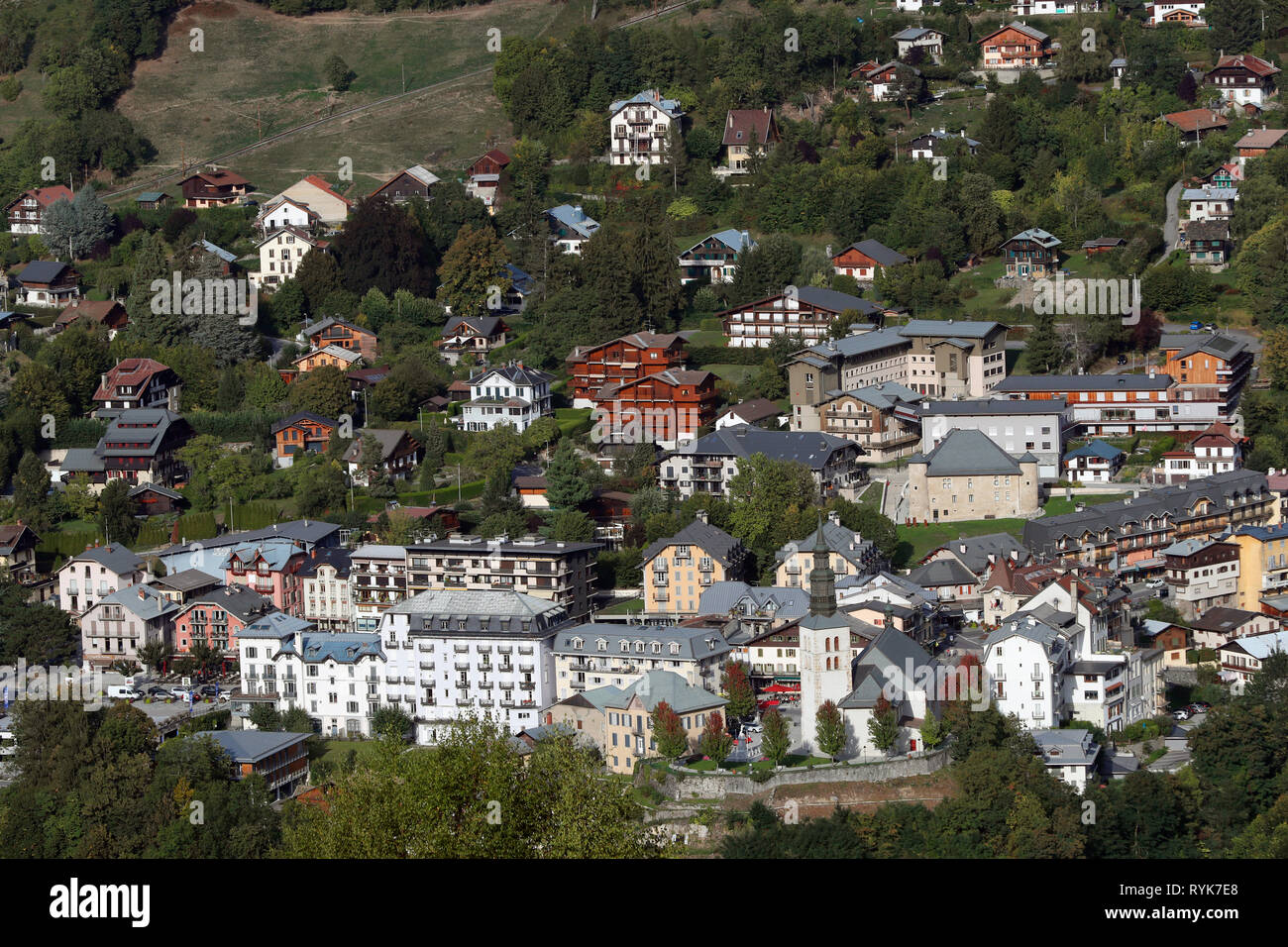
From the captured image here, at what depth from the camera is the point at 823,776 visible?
3875 centimetres

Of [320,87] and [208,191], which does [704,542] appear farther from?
[320,87]

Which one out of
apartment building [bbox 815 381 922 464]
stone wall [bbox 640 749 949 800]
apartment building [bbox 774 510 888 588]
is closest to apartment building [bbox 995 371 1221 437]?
apartment building [bbox 815 381 922 464]

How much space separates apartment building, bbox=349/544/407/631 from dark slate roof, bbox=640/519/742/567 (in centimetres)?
607

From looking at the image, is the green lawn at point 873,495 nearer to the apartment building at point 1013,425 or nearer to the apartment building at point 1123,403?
the apartment building at point 1013,425

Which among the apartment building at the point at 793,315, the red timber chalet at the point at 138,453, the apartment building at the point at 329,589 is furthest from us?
the apartment building at the point at 793,315

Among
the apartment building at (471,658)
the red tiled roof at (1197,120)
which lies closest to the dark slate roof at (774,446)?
the apartment building at (471,658)

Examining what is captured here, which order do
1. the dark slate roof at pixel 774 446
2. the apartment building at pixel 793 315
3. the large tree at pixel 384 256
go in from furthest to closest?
the large tree at pixel 384 256
the apartment building at pixel 793 315
the dark slate roof at pixel 774 446

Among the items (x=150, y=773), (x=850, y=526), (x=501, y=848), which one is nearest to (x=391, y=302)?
(x=850, y=526)

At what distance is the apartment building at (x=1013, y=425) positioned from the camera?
5344 centimetres

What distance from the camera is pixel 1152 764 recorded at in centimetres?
3997

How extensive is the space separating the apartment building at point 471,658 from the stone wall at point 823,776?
21.0ft

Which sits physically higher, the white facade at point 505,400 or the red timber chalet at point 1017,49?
the red timber chalet at point 1017,49

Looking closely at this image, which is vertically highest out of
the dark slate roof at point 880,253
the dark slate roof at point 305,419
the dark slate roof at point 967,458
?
the dark slate roof at point 880,253
